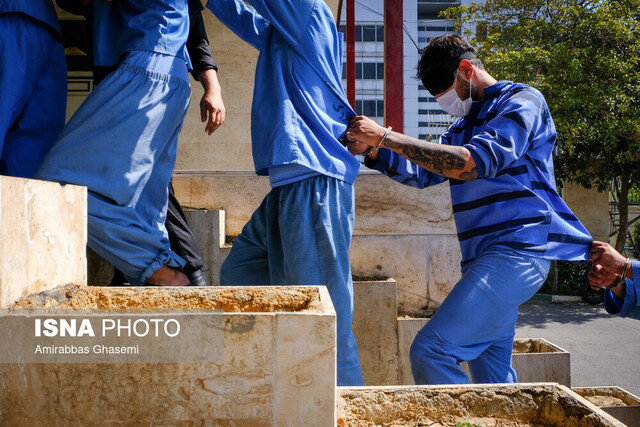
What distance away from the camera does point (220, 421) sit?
3.85ft

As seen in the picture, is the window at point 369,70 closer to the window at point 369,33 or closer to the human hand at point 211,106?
the window at point 369,33

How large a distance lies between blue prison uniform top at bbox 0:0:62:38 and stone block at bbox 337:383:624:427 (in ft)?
5.75

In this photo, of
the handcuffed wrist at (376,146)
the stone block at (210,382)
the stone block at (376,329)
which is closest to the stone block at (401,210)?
the stone block at (376,329)

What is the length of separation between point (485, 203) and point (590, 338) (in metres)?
8.07

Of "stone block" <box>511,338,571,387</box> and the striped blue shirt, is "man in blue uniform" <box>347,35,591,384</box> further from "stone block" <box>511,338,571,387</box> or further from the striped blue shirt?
"stone block" <box>511,338,571,387</box>

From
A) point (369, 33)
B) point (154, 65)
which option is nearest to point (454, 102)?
point (154, 65)

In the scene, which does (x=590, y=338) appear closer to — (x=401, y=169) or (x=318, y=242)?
(x=401, y=169)

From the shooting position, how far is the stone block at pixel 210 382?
3.79ft

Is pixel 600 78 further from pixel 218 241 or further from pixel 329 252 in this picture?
pixel 329 252

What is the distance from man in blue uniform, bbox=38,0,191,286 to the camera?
6.08 ft

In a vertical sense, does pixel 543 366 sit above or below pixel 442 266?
below

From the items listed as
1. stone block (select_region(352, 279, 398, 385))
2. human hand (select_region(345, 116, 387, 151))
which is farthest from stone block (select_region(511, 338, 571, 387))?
human hand (select_region(345, 116, 387, 151))

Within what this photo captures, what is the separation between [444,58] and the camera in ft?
8.61

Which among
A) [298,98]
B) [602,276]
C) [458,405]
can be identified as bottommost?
[458,405]
